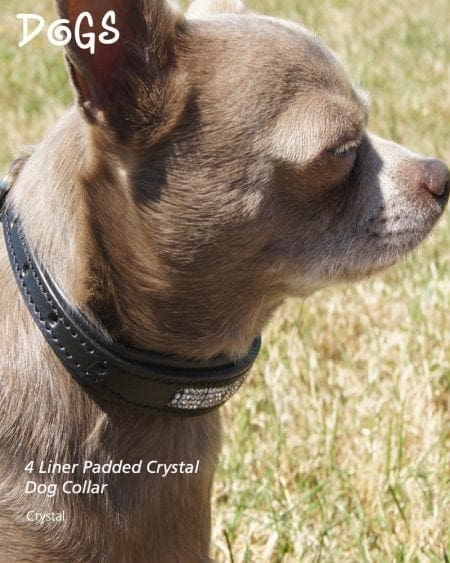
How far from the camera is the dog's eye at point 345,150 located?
2119mm

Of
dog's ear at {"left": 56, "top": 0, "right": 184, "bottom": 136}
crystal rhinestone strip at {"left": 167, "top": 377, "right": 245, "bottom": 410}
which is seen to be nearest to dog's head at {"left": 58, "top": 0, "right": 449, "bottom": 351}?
dog's ear at {"left": 56, "top": 0, "right": 184, "bottom": 136}

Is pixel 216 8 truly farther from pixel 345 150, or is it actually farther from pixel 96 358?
pixel 96 358

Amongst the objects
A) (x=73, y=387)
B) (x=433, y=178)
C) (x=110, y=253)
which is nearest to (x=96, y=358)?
(x=73, y=387)

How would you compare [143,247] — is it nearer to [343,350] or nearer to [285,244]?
[285,244]

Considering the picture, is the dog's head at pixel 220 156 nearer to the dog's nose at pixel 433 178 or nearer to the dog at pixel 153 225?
the dog at pixel 153 225

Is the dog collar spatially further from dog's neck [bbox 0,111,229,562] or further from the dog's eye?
the dog's eye

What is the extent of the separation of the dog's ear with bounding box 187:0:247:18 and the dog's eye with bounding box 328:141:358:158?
0.45 m

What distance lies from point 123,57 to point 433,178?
28.0 inches

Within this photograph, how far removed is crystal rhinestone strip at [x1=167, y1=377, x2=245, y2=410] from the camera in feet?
6.78

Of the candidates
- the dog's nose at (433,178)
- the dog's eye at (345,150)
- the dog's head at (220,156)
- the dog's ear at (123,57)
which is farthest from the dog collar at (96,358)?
the dog's nose at (433,178)

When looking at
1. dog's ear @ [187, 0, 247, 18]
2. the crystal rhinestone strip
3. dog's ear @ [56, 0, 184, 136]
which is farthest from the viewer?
dog's ear @ [187, 0, 247, 18]

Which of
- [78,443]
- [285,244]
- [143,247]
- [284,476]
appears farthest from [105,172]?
[284,476]

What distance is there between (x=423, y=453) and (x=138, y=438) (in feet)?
3.83

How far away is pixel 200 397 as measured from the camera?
2.10 metres
